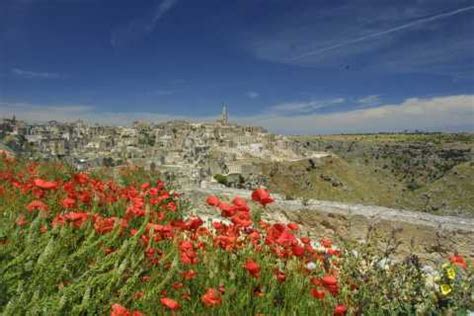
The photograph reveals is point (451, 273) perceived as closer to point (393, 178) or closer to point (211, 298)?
point (211, 298)

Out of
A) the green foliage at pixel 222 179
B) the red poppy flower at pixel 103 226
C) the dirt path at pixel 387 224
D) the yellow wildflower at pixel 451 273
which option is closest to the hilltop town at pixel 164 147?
the green foliage at pixel 222 179

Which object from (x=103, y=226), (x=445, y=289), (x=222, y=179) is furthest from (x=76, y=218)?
(x=222, y=179)

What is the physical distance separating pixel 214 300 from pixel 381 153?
10036 cm

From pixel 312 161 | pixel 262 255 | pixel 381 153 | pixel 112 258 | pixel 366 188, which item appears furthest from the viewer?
pixel 381 153

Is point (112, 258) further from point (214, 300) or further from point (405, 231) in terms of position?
point (405, 231)

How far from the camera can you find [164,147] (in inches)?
755

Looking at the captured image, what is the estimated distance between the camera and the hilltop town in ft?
38.7

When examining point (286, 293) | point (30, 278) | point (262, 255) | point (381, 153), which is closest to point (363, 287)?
point (286, 293)

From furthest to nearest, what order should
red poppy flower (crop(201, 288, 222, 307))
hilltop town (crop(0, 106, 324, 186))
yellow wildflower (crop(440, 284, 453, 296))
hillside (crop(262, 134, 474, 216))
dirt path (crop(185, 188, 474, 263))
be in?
hillside (crop(262, 134, 474, 216))
hilltop town (crop(0, 106, 324, 186))
dirt path (crop(185, 188, 474, 263))
yellow wildflower (crop(440, 284, 453, 296))
red poppy flower (crop(201, 288, 222, 307))

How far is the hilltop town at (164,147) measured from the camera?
1180cm

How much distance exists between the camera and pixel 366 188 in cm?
4984

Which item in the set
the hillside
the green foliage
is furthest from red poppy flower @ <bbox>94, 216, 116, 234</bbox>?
the hillside

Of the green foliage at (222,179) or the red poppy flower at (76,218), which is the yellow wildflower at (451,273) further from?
the green foliage at (222,179)

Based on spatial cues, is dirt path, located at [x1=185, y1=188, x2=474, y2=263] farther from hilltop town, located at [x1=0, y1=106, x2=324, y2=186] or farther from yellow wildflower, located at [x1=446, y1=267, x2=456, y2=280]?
hilltop town, located at [x1=0, y1=106, x2=324, y2=186]
